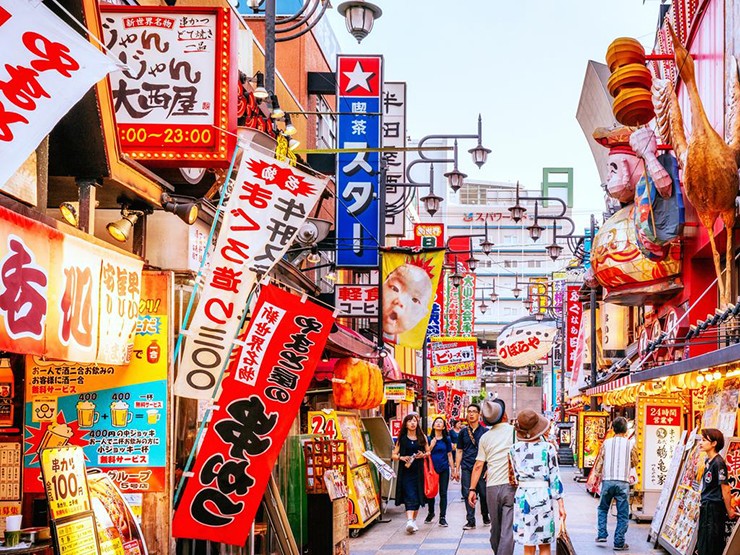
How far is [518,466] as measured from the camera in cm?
1160

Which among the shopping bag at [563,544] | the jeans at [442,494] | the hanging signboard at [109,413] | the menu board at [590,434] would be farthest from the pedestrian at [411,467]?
the menu board at [590,434]

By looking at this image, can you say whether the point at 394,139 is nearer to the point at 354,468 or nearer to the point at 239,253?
the point at 354,468

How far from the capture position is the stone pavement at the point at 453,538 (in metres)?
15.6

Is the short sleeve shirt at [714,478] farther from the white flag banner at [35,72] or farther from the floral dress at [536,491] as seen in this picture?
the white flag banner at [35,72]

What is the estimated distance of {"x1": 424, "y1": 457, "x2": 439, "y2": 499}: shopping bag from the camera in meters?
18.5

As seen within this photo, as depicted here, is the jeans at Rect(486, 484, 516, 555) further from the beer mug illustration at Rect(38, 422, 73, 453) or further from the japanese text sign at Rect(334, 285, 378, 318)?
the japanese text sign at Rect(334, 285, 378, 318)

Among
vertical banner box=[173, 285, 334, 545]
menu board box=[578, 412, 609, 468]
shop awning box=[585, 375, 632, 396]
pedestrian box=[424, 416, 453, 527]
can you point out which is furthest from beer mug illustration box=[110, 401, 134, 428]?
menu board box=[578, 412, 609, 468]

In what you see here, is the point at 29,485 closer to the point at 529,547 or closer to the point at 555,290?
the point at 529,547

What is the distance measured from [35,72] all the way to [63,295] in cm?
162

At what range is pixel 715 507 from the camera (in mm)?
12023

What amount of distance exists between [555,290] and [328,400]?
36871mm

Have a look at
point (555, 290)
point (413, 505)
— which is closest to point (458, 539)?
point (413, 505)

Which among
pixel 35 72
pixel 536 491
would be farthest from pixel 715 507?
pixel 35 72

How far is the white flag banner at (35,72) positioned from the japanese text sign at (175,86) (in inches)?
154
